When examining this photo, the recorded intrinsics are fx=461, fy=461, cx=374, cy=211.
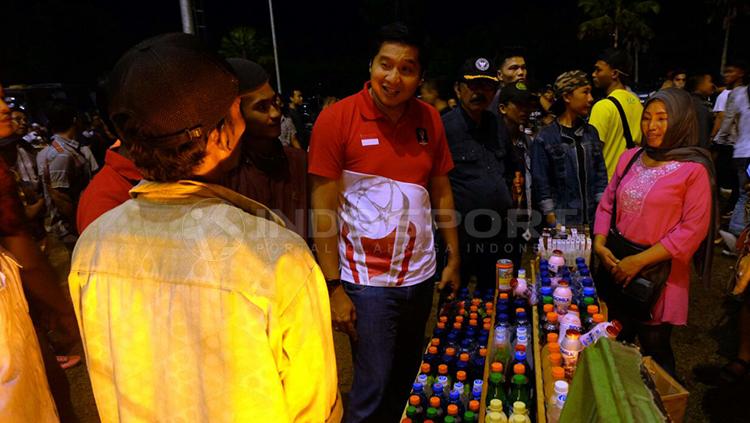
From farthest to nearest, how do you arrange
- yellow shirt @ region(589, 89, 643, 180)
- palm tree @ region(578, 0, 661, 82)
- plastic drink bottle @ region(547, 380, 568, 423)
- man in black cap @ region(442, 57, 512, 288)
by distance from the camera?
palm tree @ region(578, 0, 661, 82) → yellow shirt @ region(589, 89, 643, 180) → man in black cap @ region(442, 57, 512, 288) → plastic drink bottle @ region(547, 380, 568, 423)

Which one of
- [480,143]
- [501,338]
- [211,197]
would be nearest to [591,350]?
[211,197]

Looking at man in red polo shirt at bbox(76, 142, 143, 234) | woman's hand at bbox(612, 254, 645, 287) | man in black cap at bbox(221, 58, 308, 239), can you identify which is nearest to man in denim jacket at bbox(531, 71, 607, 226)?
woman's hand at bbox(612, 254, 645, 287)

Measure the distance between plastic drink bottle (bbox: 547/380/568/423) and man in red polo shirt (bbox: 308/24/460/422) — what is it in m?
0.90

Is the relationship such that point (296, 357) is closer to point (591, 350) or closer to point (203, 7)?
point (591, 350)

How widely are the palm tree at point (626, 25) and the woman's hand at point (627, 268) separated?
144 feet

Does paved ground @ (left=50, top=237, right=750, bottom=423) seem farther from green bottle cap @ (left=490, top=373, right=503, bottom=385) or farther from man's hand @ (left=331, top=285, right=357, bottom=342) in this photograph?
green bottle cap @ (left=490, top=373, right=503, bottom=385)

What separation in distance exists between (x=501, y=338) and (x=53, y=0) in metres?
41.1

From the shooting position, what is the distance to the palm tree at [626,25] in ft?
132

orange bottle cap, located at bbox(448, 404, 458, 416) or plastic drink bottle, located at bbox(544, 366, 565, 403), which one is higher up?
plastic drink bottle, located at bbox(544, 366, 565, 403)

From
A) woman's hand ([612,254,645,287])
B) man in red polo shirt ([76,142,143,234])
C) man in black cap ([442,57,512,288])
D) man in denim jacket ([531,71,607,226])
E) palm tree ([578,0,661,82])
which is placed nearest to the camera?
man in red polo shirt ([76,142,143,234])

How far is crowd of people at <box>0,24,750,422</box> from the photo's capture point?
3.42ft

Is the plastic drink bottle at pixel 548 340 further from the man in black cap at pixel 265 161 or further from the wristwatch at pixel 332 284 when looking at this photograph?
the man in black cap at pixel 265 161

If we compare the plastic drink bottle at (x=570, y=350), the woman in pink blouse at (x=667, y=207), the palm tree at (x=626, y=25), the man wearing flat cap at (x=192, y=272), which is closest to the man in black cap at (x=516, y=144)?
the woman in pink blouse at (x=667, y=207)

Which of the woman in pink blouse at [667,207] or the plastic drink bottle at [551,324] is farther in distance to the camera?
the woman in pink blouse at [667,207]
